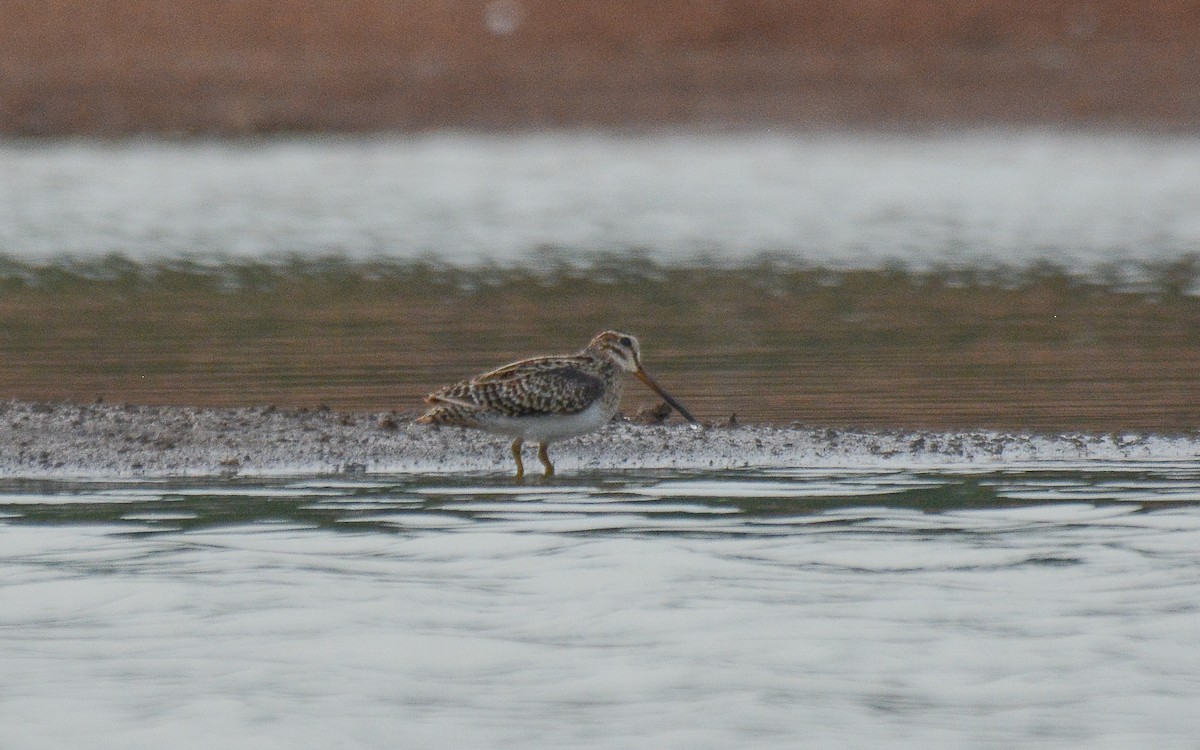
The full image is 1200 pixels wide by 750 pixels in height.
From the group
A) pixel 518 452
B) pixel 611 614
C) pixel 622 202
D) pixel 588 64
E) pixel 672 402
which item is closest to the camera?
pixel 611 614

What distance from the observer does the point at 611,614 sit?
9430mm

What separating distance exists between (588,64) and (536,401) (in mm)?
40157

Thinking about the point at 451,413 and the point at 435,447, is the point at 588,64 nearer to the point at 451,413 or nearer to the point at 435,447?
the point at 435,447

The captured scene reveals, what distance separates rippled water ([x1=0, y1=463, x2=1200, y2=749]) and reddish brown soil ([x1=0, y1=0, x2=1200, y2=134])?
113ft

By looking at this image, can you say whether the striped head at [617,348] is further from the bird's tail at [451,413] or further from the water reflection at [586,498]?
the bird's tail at [451,413]

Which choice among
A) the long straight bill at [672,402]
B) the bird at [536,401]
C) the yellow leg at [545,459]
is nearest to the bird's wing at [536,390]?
the bird at [536,401]

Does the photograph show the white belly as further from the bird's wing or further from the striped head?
the striped head

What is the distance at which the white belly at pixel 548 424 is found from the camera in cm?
1286

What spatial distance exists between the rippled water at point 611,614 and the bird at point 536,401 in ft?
1.63

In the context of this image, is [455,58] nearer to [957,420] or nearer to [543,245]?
[543,245]

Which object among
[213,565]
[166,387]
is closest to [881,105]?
[166,387]

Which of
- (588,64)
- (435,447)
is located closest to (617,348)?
(435,447)

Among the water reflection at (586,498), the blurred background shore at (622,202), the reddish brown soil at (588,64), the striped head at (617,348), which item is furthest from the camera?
the reddish brown soil at (588,64)

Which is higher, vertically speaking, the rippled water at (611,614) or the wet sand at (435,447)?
the wet sand at (435,447)
